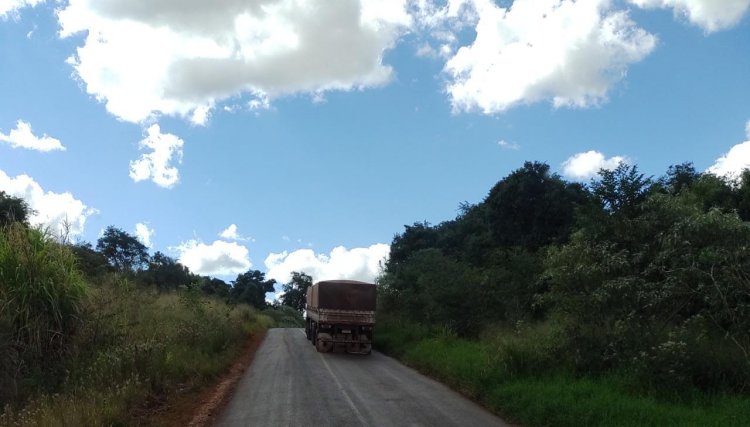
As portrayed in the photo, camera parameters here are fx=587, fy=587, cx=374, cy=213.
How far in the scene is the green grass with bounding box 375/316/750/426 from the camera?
874 cm

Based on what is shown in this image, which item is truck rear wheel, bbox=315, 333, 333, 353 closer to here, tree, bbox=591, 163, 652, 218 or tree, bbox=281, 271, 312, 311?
tree, bbox=591, 163, 652, 218

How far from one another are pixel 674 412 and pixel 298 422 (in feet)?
19.4

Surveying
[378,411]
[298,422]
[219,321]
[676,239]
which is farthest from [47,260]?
[676,239]

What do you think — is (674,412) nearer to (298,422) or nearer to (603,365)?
(603,365)

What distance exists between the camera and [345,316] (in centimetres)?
2491

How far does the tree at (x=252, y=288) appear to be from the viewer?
99688mm

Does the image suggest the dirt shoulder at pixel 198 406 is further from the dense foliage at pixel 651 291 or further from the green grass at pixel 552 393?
the dense foliage at pixel 651 291

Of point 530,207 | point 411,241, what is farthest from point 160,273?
point 530,207

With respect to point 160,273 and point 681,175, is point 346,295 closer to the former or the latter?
point 681,175

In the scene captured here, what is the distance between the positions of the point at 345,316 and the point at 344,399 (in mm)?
12451

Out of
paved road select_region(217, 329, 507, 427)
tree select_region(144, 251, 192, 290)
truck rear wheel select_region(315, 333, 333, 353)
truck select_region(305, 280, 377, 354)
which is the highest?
tree select_region(144, 251, 192, 290)

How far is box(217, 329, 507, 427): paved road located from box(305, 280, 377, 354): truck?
16.5ft

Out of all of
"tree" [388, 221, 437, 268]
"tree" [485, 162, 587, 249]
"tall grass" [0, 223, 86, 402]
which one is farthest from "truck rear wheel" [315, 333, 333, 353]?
"tree" [388, 221, 437, 268]

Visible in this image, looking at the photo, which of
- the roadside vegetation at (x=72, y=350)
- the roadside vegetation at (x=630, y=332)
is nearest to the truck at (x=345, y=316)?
the roadside vegetation at (x=630, y=332)
